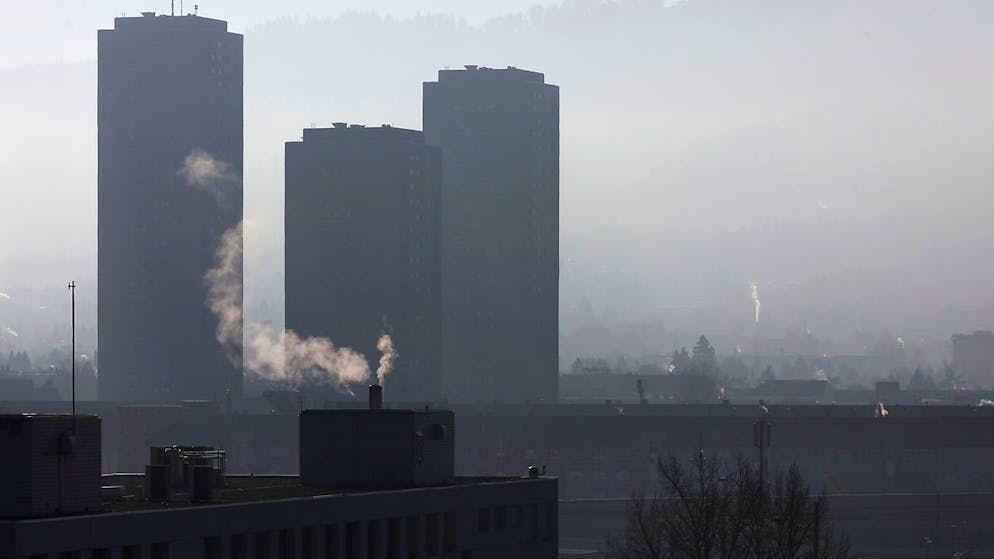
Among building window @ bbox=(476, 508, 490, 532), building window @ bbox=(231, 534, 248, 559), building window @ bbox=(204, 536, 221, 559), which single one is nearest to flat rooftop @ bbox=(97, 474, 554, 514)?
building window @ bbox=(476, 508, 490, 532)

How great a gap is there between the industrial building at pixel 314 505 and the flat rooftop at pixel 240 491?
110mm

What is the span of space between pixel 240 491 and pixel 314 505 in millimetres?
11447

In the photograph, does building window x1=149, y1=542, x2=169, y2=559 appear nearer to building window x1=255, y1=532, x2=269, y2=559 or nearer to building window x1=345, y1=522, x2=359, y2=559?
building window x1=255, y1=532, x2=269, y2=559

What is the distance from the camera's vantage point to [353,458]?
114 m

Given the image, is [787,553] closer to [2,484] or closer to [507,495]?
[507,495]

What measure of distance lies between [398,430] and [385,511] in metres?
15.8

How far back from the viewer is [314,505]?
91938mm

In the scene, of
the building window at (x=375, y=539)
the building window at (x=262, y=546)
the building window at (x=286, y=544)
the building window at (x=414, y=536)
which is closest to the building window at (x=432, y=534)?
the building window at (x=414, y=536)

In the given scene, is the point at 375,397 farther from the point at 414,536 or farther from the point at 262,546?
the point at 262,546

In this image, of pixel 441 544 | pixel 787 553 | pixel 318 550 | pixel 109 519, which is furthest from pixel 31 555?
pixel 787 553

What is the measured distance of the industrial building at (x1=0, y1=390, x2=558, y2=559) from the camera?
7931 centimetres

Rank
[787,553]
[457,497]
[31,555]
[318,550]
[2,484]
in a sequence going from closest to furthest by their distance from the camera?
1. [31,555]
2. [2,484]
3. [318,550]
4. [457,497]
5. [787,553]

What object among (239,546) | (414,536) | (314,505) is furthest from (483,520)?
(239,546)

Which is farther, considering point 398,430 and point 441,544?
point 398,430
